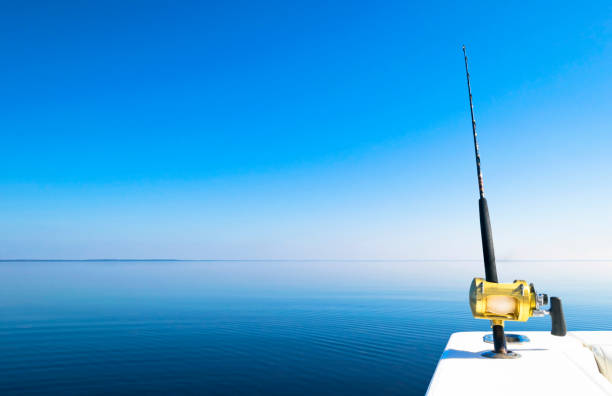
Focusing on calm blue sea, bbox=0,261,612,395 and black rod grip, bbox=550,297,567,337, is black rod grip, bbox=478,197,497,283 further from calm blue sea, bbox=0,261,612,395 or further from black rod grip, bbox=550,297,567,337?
calm blue sea, bbox=0,261,612,395

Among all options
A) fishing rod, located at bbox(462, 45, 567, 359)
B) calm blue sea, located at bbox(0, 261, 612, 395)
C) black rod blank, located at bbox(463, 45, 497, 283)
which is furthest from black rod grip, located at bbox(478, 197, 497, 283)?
calm blue sea, located at bbox(0, 261, 612, 395)

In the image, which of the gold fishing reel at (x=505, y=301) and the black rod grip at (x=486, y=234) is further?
the black rod grip at (x=486, y=234)

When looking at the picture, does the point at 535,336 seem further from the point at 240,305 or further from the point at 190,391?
the point at 240,305

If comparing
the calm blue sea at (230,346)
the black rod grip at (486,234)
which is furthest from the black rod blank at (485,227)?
the calm blue sea at (230,346)

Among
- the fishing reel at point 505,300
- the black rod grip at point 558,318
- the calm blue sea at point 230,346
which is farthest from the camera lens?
the calm blue sea at point 230,346

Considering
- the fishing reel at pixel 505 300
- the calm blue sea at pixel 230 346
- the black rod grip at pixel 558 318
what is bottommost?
the calm blue sea at pixel 230 346

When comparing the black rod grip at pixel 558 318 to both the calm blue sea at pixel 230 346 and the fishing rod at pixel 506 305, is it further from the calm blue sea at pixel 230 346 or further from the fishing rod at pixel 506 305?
the calm blue sea at pixel 230 346

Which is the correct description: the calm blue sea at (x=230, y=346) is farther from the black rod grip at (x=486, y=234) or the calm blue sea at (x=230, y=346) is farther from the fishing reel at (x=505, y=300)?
the fishing reel at (x=505, y=300)

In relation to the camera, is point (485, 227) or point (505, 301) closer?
point (505, 301)

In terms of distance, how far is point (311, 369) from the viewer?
8812 mm

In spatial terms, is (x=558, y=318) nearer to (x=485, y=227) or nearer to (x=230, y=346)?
(x=485, y=227)

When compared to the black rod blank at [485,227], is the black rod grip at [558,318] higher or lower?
lower

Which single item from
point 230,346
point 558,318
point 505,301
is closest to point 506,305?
point 505,301

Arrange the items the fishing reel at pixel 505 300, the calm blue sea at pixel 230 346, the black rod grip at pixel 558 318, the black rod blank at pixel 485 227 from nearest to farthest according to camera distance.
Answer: the fishing reel at pixel 505 300 → the black rod grip at pixel 558 318 → the black rod blank at pixel 485 227 → the calm blue sea at pixel 230 346
